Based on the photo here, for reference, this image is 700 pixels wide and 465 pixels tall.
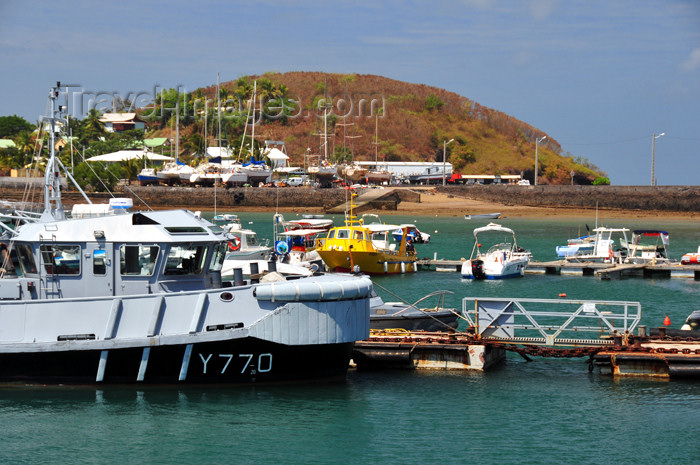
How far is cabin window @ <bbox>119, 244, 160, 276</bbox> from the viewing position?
67.0 feet

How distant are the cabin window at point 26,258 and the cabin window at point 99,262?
58.6 inches

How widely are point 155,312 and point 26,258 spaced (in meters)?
3.66

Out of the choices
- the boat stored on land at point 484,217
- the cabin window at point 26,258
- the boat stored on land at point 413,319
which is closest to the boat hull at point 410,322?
the boat stored on land at point 413,319

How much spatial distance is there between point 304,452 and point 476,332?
7723 mm

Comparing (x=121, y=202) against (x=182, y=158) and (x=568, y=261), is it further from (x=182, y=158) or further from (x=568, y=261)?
(x=182, y=158)

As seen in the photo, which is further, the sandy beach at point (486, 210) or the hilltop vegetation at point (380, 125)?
the hilltop vegetation at point (380, 125)

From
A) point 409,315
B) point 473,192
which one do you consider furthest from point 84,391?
point 473,192

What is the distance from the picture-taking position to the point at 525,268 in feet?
171

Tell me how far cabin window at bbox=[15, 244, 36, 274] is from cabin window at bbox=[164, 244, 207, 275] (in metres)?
3.18

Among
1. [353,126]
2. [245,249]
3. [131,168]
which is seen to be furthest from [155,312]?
[353,126]

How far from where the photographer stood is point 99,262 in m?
20.5

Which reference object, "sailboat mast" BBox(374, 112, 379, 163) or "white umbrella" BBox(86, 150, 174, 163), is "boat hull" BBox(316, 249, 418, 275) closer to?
"white umbrella" BBox(86, 150, 174, 163)

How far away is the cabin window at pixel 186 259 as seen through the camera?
811 inches

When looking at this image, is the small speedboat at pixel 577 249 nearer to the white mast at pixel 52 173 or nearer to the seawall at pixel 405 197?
the white mast at pixel 52 173
